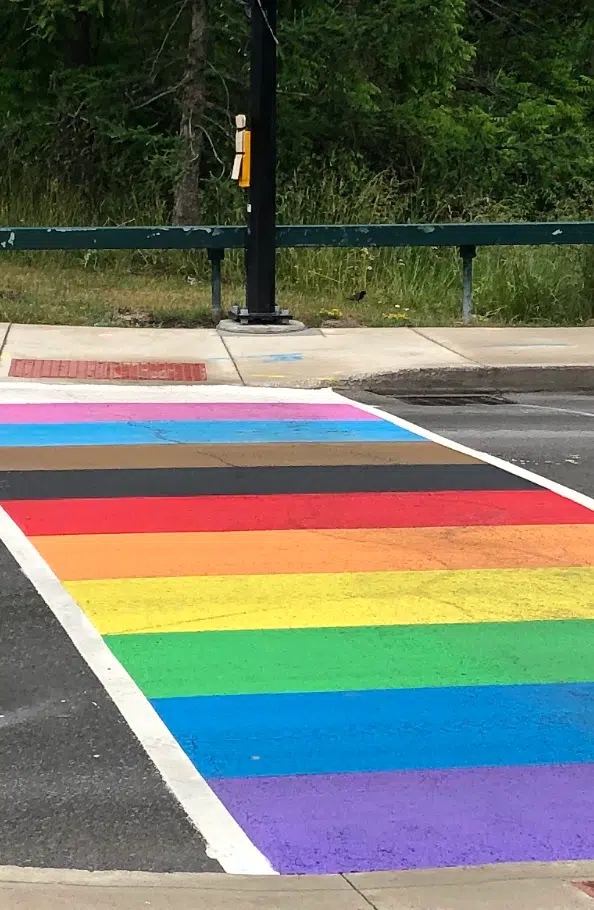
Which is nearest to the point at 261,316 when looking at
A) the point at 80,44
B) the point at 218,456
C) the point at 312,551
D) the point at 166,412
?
the point at 166,412

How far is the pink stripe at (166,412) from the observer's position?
9750 millimetres

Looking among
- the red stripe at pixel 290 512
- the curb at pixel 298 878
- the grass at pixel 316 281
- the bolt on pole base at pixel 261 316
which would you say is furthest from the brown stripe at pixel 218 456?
the grass at pixel 316 281

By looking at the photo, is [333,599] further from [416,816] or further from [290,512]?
[416,816]

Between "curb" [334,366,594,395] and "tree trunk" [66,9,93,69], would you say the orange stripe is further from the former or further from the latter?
"tree trunk" [66,9,93,69]

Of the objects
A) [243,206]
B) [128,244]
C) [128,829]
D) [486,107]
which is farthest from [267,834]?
[486,107]

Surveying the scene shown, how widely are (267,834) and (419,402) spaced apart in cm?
739

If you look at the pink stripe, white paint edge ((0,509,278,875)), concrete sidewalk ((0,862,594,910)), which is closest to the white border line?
white paint edge ((0,509,278,875))

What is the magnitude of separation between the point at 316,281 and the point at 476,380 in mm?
4963

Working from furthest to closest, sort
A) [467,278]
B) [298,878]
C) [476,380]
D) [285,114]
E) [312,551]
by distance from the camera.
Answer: [285,114] → [467,278] → [476,380] → [312,551] → [298,878]

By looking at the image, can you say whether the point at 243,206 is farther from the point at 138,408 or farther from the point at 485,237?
the point at 138,408

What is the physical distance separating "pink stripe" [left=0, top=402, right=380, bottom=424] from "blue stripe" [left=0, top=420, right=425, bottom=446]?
16cm

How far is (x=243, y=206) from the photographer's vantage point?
2042cm

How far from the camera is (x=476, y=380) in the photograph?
11555 mm

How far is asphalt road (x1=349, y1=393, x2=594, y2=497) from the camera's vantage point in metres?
8.55
